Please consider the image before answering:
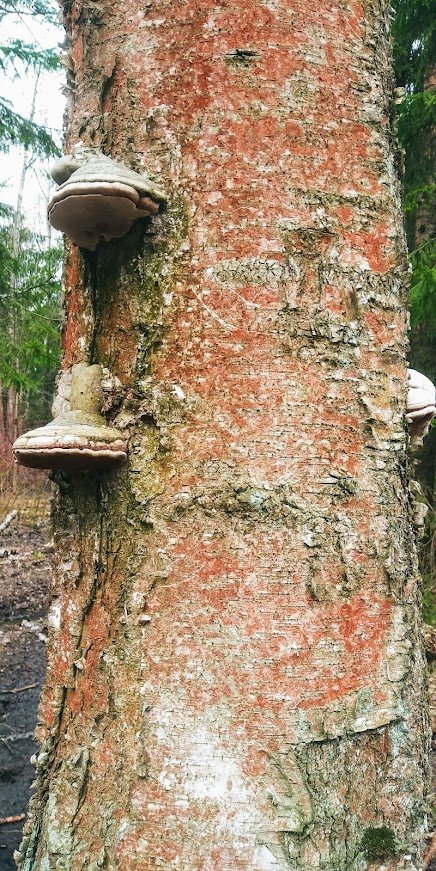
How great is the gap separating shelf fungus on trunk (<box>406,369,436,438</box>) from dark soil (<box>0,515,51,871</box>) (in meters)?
0.85

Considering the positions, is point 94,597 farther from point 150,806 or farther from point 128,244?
point 128,244

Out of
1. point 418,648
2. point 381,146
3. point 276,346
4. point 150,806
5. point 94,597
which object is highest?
point 381,146

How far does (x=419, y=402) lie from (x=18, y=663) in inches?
213

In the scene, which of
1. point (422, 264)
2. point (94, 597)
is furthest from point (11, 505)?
point (94, 597)

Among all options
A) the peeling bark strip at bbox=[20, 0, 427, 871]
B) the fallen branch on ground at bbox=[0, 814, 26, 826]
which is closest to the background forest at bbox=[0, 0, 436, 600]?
the fallen branch on ground at bbox=[0, 814, 26, 826]

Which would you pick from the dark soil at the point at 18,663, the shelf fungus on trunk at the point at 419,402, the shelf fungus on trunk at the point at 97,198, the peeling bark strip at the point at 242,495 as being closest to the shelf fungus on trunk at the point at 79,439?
the peeling bark strip at the point at 242,495

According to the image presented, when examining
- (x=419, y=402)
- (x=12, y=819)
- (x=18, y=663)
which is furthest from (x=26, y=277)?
(x=419, y=402)

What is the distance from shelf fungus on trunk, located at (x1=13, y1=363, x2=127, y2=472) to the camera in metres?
1.03

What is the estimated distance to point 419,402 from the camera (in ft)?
4.69

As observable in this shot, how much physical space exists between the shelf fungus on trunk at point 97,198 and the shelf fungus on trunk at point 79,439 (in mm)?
239

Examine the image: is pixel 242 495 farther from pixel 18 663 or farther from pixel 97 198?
pixel 18 663

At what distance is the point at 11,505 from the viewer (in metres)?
11.6

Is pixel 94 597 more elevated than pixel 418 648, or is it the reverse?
pixel 94 597

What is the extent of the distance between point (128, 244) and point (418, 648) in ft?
2.94
